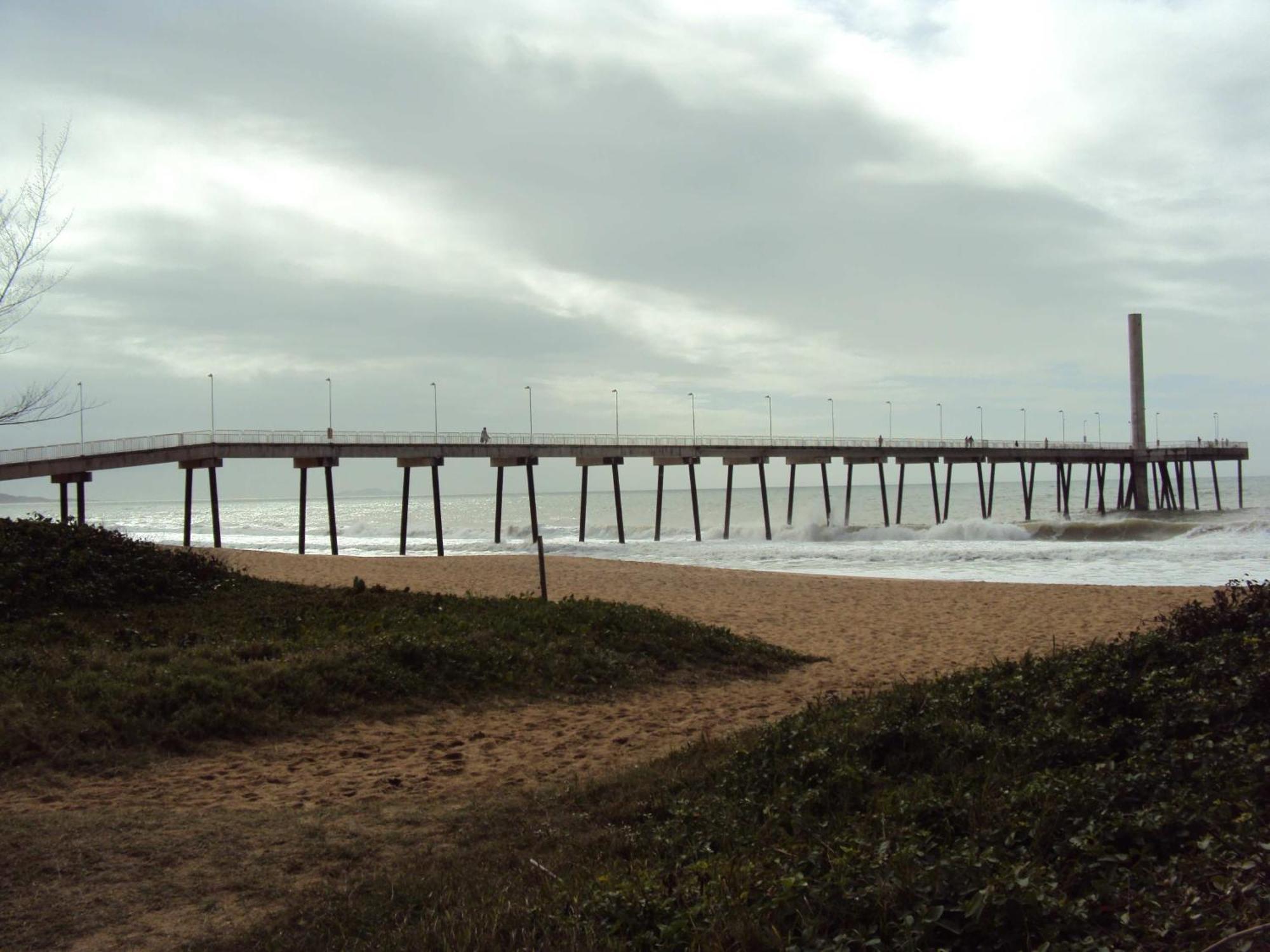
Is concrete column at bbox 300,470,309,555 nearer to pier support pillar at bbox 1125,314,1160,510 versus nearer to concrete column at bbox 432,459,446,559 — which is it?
concrete column at bbox 432,459,446,559

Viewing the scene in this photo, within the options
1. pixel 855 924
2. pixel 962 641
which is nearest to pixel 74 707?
pixel 855 924

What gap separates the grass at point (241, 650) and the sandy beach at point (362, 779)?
0.52 meters

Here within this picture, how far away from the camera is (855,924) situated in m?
3.89

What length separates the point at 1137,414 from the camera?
65000 mm

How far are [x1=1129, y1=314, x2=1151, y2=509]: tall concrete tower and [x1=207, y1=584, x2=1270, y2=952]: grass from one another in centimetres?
6358

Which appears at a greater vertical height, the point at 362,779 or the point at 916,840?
the point at 916,840

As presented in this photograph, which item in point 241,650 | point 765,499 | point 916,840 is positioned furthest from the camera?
point 765,499

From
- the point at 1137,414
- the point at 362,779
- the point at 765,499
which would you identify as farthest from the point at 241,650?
the point at 1137,414

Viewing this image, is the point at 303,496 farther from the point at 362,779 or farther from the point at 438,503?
the point at 362,779

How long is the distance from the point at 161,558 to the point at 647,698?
9.49 metres

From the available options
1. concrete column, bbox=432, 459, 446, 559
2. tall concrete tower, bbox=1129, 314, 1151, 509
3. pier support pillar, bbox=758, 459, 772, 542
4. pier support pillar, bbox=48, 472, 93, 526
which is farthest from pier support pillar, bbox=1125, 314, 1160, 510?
pier support pillar, bbox=48, 472, 93, 526

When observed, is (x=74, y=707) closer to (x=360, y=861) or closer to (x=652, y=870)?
(x=360, y=861)

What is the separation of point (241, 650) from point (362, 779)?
419 centimetres

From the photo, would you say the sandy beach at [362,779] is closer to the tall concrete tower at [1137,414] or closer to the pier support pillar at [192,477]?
the pier support pillar at [192,477]
